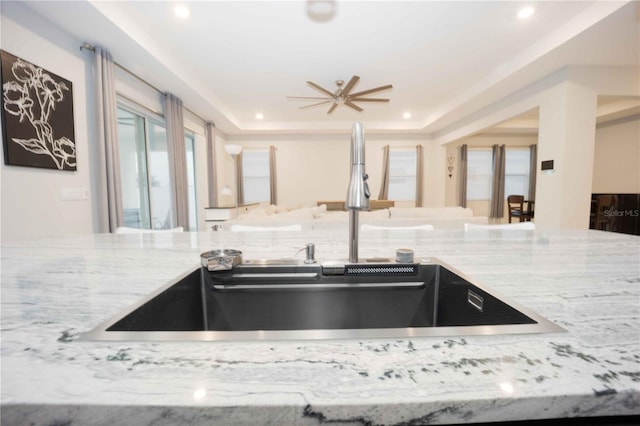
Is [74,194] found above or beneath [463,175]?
beneath

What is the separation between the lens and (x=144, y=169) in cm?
358

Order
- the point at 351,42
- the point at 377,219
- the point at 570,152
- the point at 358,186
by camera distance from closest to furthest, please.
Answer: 1. the point at 358,186
2. the point at 351,42
3. the point at 570,152
4. the point at 377,219

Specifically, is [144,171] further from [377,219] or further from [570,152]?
[570,152]

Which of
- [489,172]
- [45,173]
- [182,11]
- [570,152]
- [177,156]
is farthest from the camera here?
[489,172]

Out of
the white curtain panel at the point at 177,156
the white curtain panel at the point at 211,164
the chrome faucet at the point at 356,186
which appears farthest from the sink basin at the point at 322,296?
the white curtain panel at the point at 211,164

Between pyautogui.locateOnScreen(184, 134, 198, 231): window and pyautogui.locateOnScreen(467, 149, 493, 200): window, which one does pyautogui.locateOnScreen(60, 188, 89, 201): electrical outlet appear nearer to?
pyautogui.locateOnScreen(184, 134, 198, 231): window

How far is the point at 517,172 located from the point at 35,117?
8946 millimetres

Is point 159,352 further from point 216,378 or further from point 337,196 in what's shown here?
point 337,196

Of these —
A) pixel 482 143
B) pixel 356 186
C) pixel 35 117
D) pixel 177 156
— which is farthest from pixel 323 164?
pixel 356 186

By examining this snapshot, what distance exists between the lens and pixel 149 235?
1.32 metres

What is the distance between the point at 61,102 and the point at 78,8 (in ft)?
2.48

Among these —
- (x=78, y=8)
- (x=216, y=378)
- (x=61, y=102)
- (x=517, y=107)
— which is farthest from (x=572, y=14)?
(x=61, y=102)

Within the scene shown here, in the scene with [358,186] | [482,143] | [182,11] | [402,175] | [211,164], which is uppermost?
[182,11]

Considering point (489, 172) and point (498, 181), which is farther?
point (489, 172)
